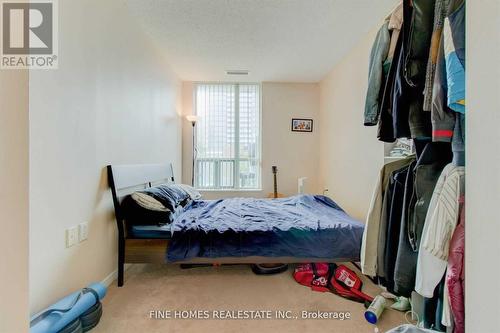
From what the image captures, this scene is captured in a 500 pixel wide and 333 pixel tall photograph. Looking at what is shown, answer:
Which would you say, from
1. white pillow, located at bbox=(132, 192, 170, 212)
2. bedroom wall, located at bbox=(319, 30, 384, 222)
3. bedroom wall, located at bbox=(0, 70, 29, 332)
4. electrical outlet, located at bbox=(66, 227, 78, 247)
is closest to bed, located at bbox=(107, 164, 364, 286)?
white pillow, located at bbox=(132, 192, 170, 212)

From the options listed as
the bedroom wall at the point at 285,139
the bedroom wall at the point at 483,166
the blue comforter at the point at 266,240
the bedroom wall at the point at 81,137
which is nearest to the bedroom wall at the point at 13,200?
the bedroom wall at the point at 81,137

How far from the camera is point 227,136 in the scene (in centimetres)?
422

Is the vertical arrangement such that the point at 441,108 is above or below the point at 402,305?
above

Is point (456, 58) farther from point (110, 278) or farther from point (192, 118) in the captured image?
point (192, 118)

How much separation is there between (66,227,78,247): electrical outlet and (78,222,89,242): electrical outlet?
0.03 metres

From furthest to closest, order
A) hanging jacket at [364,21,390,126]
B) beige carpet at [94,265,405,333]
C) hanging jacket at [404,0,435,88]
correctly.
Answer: beige carpet at [94,265,405,333] < hanging jacket at [364,21,390,126] < hanging jacket at [404,0,435,88]

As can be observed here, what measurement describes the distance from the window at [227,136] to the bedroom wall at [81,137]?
1.76 m

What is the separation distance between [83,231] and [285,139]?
3320mm

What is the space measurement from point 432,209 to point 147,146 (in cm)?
266

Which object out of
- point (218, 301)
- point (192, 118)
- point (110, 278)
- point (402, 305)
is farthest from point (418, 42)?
point (192, 118)

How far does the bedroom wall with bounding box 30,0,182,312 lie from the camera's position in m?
1.28

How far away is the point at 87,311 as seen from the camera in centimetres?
135

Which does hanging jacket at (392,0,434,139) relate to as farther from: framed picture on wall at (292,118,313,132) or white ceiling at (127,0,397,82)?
framed picture on wall at (292,118,313,132)

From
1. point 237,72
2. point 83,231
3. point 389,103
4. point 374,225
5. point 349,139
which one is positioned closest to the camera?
point 389,103
